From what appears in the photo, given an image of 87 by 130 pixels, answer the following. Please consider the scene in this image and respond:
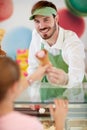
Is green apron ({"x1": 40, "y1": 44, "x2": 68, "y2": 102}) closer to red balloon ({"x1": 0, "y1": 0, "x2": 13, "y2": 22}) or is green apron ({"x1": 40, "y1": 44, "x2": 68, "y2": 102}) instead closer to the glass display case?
the glass display case

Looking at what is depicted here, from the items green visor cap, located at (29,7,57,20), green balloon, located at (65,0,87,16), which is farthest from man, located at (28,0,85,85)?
green balloon, located at (65,0,87,16)

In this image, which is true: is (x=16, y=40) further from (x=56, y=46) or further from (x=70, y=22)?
(x=70, y=22)

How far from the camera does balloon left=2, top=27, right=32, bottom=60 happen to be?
1.84 metres

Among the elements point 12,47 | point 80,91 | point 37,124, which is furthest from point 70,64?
point 37,124

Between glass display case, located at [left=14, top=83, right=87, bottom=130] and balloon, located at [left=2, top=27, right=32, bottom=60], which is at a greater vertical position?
balloon, located at [left=2, top=27, right=32, bottom=60]

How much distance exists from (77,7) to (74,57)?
0.34 m

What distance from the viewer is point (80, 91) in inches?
72.4

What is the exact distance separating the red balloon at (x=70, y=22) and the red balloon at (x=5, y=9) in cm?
34

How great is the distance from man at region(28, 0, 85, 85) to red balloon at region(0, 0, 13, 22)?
0.15 meters

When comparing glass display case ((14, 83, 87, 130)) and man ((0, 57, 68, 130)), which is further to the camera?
glass display case ((14, 83, 87, 130))

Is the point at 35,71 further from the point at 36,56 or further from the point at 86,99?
the point at 86,99

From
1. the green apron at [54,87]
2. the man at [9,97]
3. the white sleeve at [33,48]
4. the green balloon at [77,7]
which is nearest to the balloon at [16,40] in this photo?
the white sleeve at [33,48]

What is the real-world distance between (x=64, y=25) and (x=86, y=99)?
53 centimetres

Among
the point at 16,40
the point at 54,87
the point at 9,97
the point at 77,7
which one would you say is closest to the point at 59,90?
the point at 54,87
